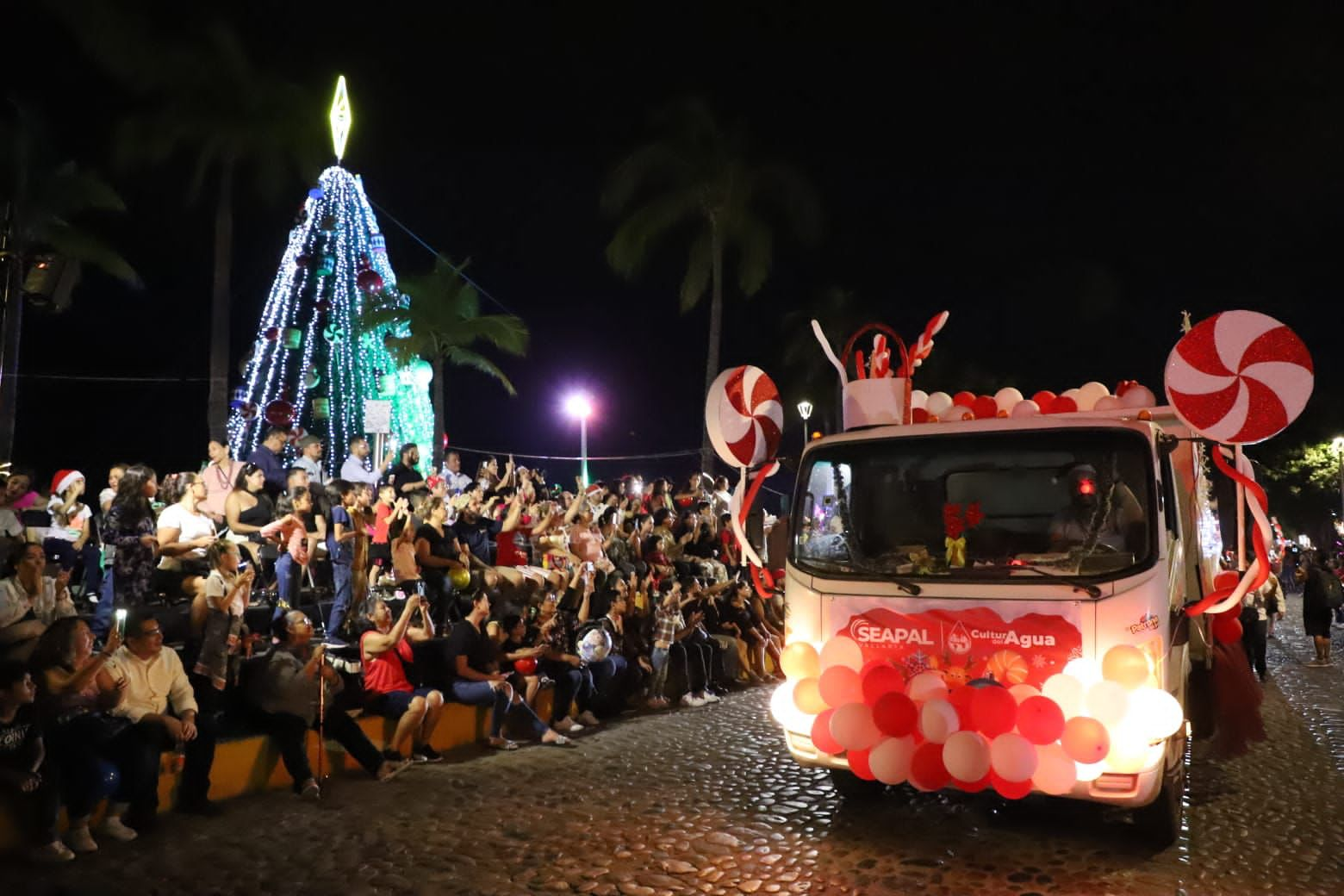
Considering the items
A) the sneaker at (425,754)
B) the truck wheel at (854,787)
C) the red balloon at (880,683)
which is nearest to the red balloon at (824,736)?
the red balloon at (880,683)

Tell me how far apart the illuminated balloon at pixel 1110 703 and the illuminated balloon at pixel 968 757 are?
24.1 inches

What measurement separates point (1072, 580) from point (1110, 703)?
684 mm

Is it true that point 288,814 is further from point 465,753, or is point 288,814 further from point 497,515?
point 497,515

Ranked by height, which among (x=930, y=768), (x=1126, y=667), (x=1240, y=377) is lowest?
(x=930, y=768)

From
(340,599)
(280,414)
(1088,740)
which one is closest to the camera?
(1088,740)

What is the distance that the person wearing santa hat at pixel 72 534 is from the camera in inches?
422

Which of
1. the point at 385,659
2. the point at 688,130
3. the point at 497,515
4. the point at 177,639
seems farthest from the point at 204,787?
the point at 688,130

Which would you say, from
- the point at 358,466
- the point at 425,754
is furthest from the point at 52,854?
the point at 358,466

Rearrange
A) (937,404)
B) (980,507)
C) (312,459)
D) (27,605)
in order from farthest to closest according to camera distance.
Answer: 1. (312,459)
2. (937,404)
3. (27,605)
4. (980,507)

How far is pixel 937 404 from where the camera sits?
7207mm

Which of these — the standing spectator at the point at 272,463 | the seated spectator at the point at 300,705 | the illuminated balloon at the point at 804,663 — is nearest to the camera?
the illuminated balloon at the point at 804,663

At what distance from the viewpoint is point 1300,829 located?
20.4ft

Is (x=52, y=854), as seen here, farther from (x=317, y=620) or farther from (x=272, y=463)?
(x=272, y=463)

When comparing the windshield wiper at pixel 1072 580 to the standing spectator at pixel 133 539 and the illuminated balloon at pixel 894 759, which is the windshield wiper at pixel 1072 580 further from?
the standing spectator at pixel 133 539
